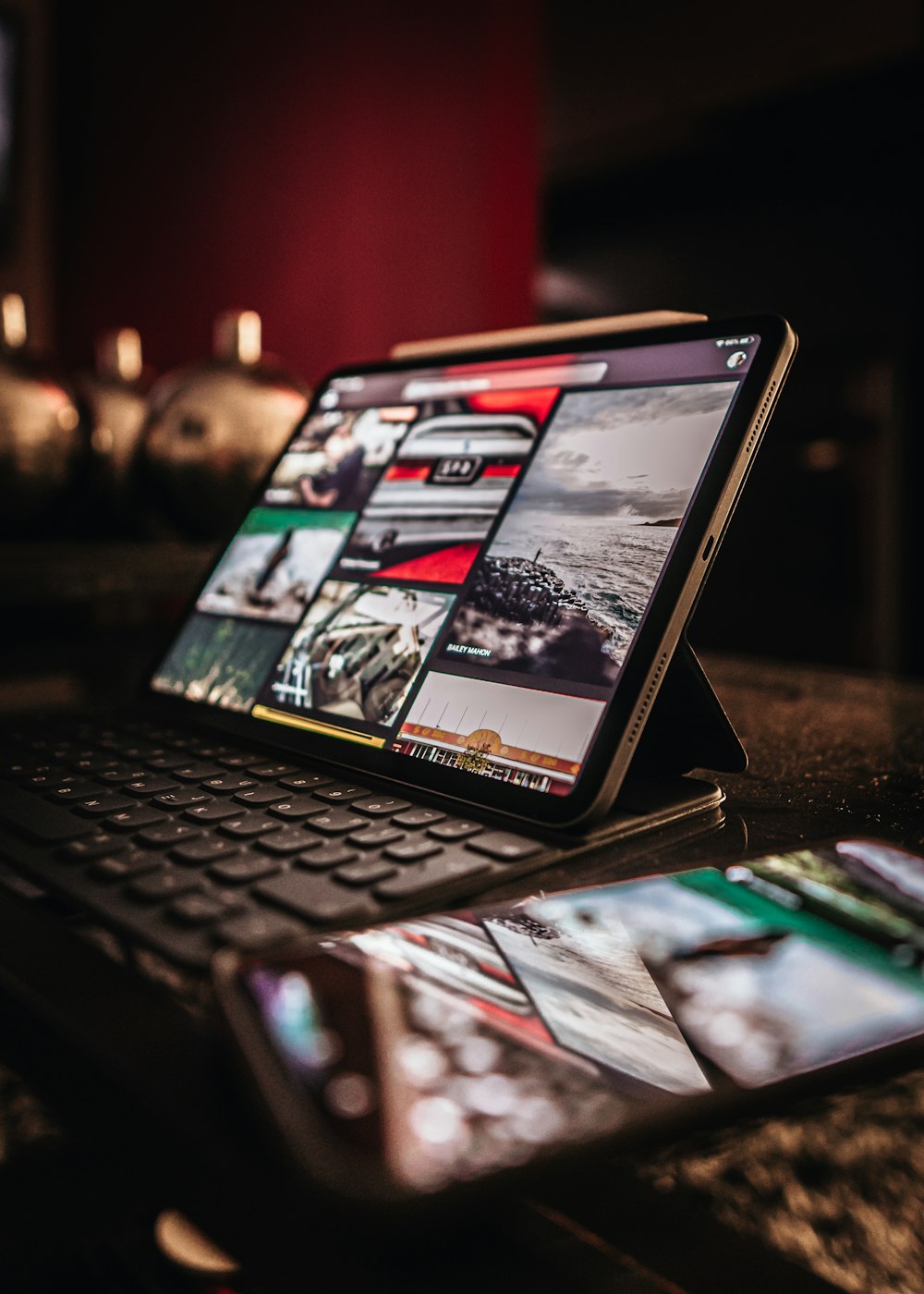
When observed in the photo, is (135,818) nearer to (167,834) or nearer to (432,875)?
(167,834)

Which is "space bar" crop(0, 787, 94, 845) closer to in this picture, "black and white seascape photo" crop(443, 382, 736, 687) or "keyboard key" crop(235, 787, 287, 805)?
"keyboard key" crop(235, 787, 287, 805)

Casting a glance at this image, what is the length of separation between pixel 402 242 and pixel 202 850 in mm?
1892

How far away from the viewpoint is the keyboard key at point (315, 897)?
0.32 m

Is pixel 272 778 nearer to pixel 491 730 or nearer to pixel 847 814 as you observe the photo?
pixel 491 730

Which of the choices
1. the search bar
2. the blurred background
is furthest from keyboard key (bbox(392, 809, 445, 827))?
the blurred background

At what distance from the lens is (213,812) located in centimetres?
43

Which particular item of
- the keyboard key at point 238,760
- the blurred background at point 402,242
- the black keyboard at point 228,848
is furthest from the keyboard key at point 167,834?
the blurred background at point 402,242

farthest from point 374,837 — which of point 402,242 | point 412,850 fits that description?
point 402,242

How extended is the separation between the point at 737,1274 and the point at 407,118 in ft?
6.94

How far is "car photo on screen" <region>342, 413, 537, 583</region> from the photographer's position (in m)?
0.56

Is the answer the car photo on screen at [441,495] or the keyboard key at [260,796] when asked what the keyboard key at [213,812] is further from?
the car photo on screen at [441,495]

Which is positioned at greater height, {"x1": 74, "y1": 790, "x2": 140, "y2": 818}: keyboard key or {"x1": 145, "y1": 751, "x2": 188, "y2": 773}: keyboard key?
{"x1": 145, "y1": 751, "x2": 188, "y2": 773}: keyboard key

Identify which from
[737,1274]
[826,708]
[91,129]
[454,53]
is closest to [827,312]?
[454,53]

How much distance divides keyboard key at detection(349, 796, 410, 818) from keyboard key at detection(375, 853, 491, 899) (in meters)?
0.06
